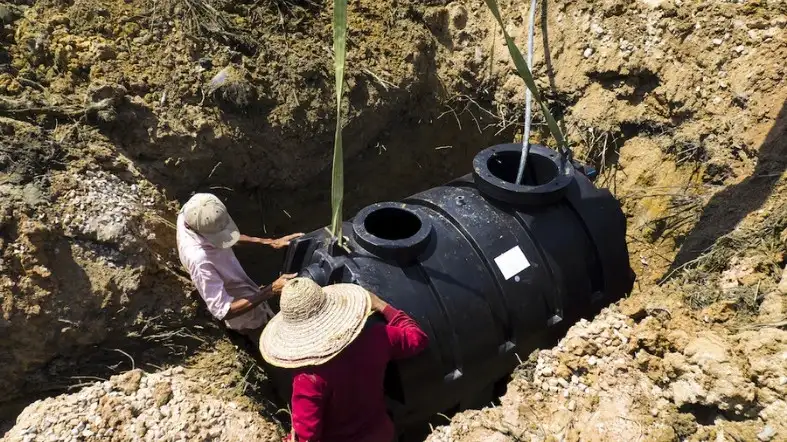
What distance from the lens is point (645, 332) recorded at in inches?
111

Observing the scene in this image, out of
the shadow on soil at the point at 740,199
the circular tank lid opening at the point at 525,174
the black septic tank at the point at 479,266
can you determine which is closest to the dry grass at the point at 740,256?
the shadow on soil at the point at 740,199

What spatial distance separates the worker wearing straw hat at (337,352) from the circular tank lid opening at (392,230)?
13.1 inches

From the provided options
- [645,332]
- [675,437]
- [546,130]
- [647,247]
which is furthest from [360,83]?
[675,437]

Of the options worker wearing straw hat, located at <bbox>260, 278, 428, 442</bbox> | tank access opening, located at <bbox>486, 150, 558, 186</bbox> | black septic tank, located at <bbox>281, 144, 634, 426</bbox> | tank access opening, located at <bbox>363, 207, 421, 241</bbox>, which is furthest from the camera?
tank access opening, located at <bbox>486, 150, 558, 186</bbox>

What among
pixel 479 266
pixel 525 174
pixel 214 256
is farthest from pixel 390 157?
pixel 214 256

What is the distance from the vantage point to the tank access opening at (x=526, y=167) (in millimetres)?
3760

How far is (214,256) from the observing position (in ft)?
11.1

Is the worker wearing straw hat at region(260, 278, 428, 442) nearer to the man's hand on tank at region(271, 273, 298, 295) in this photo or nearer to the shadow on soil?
the man's hand on tank at region(271, 273, 298, 295)

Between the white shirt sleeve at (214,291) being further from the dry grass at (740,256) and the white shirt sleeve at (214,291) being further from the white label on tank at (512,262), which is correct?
the dry grass at (740,256)

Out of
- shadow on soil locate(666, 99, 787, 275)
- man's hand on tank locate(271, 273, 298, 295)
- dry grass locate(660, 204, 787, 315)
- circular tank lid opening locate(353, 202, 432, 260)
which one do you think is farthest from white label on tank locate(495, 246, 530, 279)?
man's hand on tank locate(271, 273, 298, 295)

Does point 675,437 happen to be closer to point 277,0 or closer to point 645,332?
point 645,332

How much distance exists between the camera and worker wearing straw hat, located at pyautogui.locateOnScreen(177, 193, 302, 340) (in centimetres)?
321

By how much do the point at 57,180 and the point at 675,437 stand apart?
3.68m

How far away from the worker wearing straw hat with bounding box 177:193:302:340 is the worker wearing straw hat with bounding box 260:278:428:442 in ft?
2.06
